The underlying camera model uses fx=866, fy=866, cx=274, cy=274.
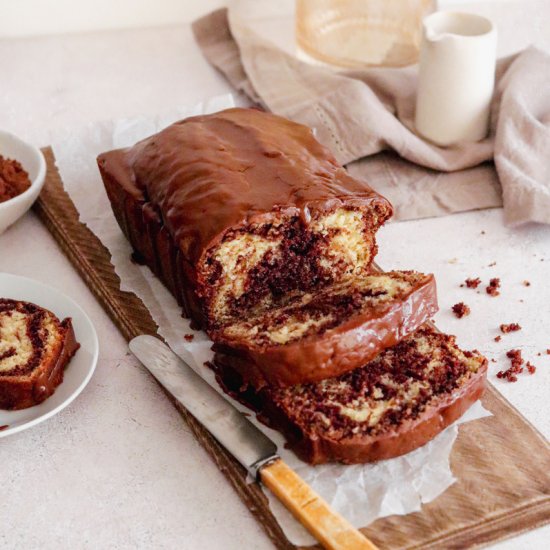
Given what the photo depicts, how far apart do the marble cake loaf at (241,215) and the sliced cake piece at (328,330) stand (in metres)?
0.13

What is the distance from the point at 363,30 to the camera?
4699 millimetres

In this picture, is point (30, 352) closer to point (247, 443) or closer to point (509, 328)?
point (247, 443)

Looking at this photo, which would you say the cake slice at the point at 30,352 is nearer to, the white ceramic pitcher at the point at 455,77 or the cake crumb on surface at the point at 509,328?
the cake crumb on surface at the point at 509,328

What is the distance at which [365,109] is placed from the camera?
396cm

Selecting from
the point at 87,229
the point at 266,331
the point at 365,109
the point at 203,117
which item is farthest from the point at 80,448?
the point at 365,109

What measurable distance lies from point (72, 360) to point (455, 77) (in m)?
2.12

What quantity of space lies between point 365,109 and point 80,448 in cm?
211

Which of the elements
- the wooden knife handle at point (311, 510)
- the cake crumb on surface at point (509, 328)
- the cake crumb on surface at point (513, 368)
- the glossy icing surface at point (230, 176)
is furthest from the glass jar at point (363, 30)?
the wooden knife handle at point (311, 510)

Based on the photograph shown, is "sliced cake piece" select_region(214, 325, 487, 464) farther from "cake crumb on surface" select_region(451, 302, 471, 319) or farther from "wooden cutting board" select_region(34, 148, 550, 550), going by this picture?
"cake crumb on surface" select_region(451, 302, 471, 319)

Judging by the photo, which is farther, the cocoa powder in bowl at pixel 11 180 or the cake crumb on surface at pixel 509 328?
the cocoa powder in bowl at pixel 11 180

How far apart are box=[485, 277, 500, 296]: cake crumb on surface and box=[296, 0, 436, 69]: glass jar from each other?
1.77 metres

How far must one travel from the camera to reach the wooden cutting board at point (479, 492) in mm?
2316

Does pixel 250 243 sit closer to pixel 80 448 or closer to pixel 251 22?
pixel 80 448

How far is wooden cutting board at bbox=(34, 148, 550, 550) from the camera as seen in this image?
232cm
